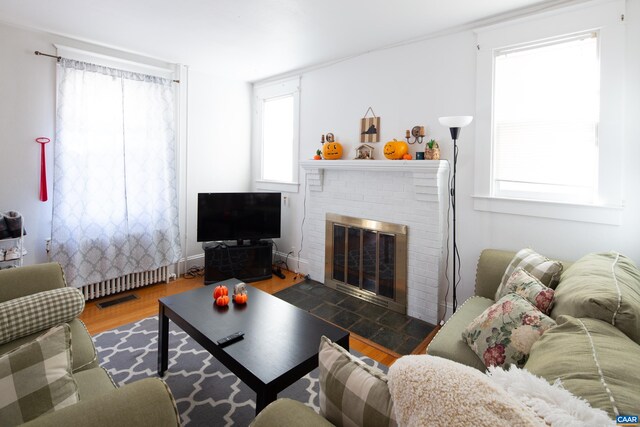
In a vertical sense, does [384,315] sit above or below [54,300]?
below

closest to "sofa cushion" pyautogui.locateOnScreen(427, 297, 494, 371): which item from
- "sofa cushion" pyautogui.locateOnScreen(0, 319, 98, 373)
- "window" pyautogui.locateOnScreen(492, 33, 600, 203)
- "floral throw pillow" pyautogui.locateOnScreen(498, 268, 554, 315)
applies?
"floral throw pillow" pyautogui.locateOnScreen(498, 268, 554, 315)

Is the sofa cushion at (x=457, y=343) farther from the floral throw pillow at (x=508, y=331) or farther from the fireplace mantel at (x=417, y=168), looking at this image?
the fireplace mantel at (x=417, y=168)

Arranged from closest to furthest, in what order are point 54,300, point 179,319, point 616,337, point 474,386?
point 474,386
point 616,337
point 54,300
point 179,319

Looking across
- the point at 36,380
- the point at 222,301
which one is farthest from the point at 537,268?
the point at 36,380

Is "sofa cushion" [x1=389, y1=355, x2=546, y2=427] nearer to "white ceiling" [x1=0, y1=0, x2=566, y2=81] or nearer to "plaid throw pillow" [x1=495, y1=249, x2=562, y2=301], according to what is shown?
"plaid throw pillow" [x1=495, y1=249, x2=562, y2=301]

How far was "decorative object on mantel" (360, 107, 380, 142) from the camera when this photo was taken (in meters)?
3.43

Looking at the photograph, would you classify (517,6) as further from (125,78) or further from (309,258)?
(125,78)

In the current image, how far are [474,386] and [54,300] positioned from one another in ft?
6.63

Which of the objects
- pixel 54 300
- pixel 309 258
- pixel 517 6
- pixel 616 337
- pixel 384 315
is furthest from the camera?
pixel 309 258

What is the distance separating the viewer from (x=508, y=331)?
1.53 m

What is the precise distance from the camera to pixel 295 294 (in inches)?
145

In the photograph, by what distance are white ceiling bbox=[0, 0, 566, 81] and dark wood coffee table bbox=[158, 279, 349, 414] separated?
7.11 ft

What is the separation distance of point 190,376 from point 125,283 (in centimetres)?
200

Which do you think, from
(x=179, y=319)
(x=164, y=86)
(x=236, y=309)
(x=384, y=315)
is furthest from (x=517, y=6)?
(x=164, y=86)
